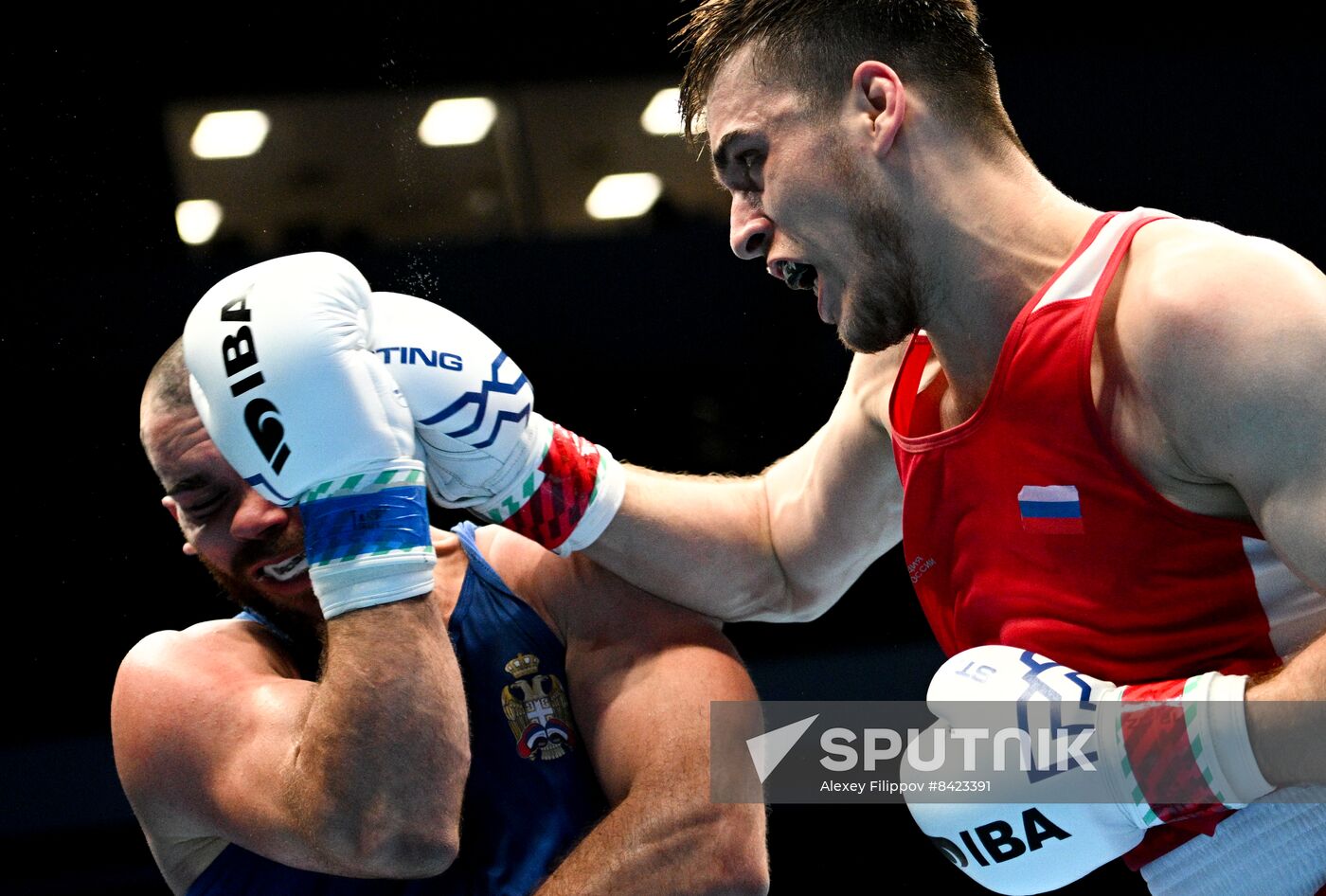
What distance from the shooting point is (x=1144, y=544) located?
6.04 ft

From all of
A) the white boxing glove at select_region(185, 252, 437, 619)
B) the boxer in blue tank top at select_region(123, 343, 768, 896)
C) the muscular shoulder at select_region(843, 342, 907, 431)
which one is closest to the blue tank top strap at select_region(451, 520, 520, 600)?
the boxer in blue tank top at select_region(123, 343, 768, 896)

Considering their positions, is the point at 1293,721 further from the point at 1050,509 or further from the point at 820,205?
the point at 820,205

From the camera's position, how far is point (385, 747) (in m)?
1.93

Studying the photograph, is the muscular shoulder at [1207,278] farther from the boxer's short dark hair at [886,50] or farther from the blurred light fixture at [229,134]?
the blurred light fixture at [229,134]

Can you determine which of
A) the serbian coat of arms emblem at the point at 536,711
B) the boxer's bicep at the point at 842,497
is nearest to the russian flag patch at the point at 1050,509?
the boxer's bicep at the point at 842,497

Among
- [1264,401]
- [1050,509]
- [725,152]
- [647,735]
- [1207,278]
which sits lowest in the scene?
[647,735]

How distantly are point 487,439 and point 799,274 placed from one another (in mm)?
564

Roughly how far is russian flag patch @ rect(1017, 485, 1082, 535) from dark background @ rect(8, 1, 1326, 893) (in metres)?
2.15

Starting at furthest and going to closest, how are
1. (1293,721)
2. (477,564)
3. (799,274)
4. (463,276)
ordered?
(463,276) < (477,564) < (799,274) < (1293,721)

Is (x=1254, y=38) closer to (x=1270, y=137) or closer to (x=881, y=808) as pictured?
(x=1270, y=137)

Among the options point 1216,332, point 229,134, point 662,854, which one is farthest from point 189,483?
point 229,134

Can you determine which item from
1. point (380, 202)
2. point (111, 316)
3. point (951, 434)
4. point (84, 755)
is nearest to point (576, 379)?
point (380, 202)

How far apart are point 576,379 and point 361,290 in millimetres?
2013

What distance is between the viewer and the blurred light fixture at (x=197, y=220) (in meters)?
3.73
